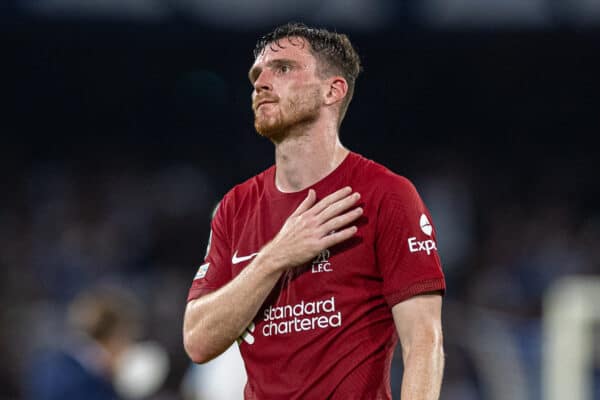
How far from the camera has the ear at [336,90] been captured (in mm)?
3414

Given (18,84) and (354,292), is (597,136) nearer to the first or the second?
(18,84)

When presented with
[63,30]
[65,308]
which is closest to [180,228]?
[65,308]

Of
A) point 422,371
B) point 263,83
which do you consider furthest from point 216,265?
point 422,371

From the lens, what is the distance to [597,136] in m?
15.6

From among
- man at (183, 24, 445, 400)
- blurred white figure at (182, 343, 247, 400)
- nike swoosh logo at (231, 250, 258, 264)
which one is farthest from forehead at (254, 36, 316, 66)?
blurred white figure at (182, 343, 247, 400)

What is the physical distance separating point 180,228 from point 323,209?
977 cm

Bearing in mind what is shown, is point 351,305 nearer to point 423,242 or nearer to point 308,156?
point 423,242

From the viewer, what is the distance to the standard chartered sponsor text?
10.4 feet

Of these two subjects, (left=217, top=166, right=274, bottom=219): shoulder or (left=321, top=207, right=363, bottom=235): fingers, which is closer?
(left=321, top=207, right=363, bottom=235): fingers

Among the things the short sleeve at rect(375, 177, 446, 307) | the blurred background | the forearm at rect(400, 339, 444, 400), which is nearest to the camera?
the forearm at rect(400, 339, 444, 400)

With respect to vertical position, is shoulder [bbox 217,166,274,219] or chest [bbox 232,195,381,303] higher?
shoulder [bbox 217,166,274,219]

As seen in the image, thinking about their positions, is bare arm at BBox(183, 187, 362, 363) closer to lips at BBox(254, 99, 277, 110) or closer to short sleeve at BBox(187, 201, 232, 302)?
short sleeve at BBox(187, 201, 232, 302)

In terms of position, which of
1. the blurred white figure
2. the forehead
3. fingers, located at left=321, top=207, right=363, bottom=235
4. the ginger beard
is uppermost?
the forehead

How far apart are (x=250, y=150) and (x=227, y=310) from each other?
1199 cm
